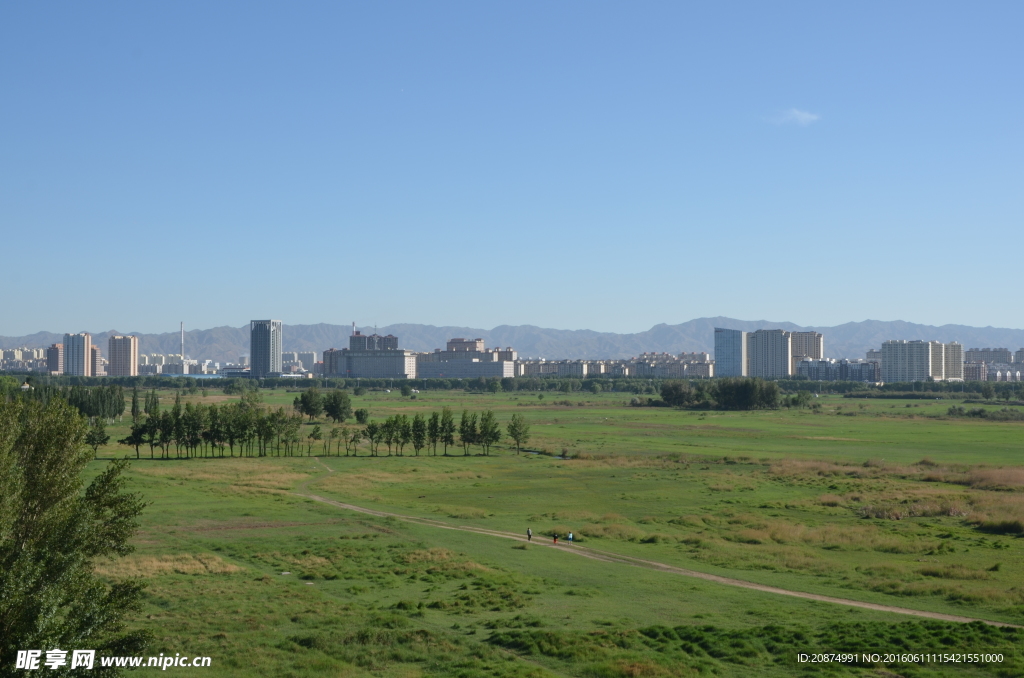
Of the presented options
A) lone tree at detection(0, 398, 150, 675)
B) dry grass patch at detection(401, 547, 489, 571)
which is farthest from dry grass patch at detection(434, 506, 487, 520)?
lone tree at detection(0, 398, 150, 675)

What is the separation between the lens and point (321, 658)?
28.1 metres

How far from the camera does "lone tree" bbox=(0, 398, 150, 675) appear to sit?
60.1 feet

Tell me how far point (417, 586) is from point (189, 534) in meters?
18.6

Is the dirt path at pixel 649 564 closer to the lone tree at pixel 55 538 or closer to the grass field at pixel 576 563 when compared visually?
the grass field at pixel 576 563

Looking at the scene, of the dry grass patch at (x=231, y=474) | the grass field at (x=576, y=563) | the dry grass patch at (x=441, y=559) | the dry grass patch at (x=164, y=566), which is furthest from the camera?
the dry grass patch at (x=231, y=474)

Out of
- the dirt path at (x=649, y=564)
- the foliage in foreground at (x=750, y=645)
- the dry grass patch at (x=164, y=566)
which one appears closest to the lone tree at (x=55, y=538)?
the dry grass patch at (x=164, y=566)

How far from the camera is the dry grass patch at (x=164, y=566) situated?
131ft

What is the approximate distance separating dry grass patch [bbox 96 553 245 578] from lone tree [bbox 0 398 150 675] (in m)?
8.36

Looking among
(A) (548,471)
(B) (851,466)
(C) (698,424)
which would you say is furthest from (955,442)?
(A) (548,471)

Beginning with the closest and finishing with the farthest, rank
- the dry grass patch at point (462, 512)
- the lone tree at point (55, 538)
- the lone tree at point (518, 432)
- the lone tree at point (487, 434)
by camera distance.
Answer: the lone tree at point (55, 538), the dry grass patch at point (462, 512), the lone tree at point (487, 434), the lone tree at point (518, 432)

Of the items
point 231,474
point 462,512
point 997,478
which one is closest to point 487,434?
point 231,474

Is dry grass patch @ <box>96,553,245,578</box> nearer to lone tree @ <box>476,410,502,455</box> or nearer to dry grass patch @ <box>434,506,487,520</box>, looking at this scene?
dry grass patch @ <box>434,506,487,520</box>

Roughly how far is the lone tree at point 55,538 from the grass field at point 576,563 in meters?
5.23

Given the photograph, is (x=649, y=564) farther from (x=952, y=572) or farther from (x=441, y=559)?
(x=952, y=572)
